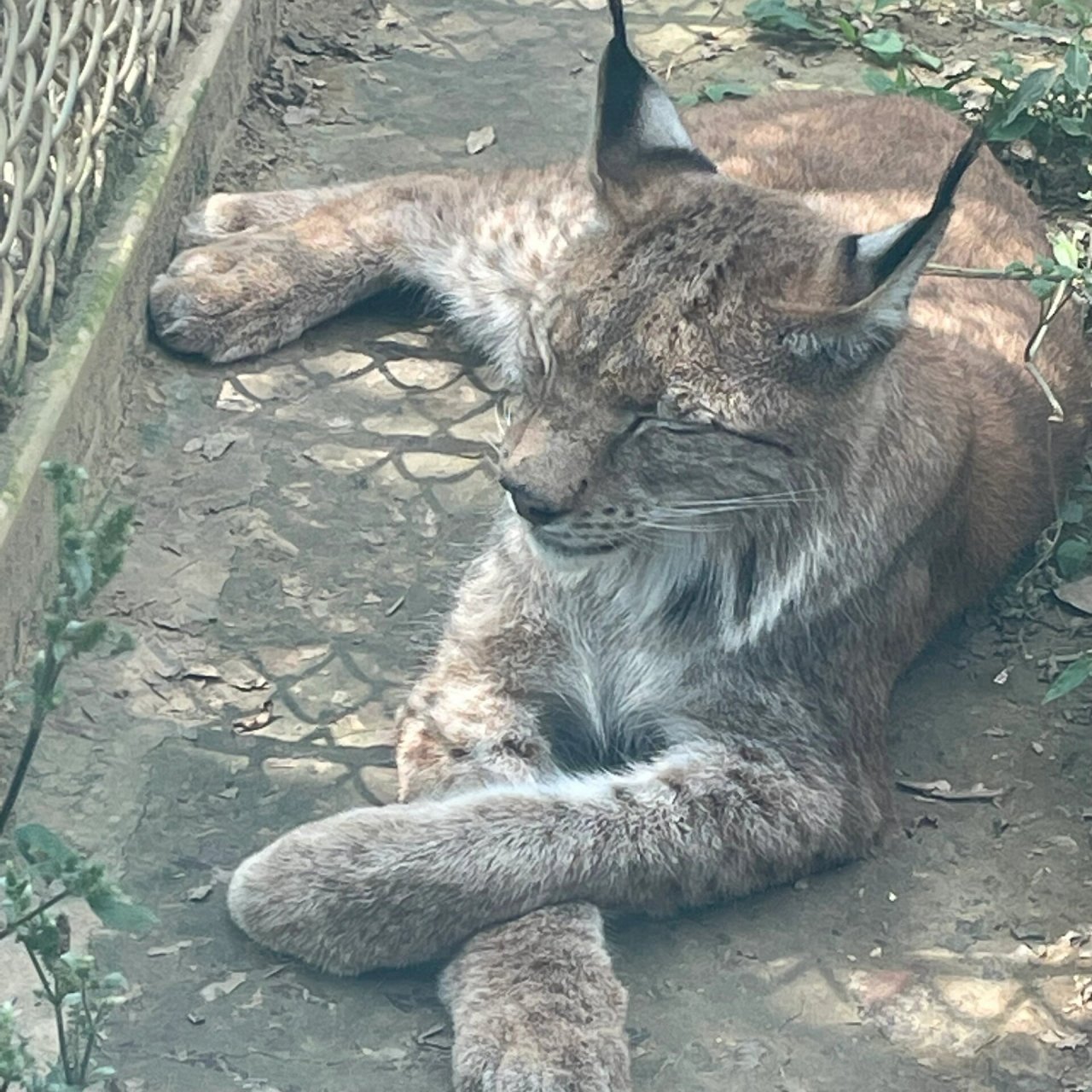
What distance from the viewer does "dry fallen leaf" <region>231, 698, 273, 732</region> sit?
368cm

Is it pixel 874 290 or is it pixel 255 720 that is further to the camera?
pixel 255 720

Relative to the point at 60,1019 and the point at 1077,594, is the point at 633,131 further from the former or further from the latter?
the point at 60,1019

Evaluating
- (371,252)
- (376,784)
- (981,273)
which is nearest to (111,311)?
(371,252)

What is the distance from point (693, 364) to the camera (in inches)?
123

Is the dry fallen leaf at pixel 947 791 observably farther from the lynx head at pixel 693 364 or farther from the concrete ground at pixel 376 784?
the lynx head at pixel 693 364

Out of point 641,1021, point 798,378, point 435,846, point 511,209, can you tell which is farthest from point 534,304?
point 511,209

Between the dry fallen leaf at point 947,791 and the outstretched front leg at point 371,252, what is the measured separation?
1467mm

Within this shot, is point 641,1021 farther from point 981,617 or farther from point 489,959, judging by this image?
point 981,617

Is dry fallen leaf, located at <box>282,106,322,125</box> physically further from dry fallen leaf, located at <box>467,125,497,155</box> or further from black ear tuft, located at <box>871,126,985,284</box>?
black ear tuft, located at <box>871,126,985,284</box>

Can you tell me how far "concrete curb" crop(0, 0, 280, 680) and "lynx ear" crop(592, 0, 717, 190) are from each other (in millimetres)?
1188

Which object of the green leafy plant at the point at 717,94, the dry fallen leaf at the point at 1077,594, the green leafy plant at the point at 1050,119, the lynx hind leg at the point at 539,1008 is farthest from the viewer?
the green leafy plant at the point at 717,94

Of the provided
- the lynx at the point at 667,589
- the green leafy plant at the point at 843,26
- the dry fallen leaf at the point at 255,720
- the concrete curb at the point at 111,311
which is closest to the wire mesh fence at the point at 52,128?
the concrete curb at the point at 111,311

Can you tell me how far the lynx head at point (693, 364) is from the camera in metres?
3.12

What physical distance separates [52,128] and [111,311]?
1.44 ft
